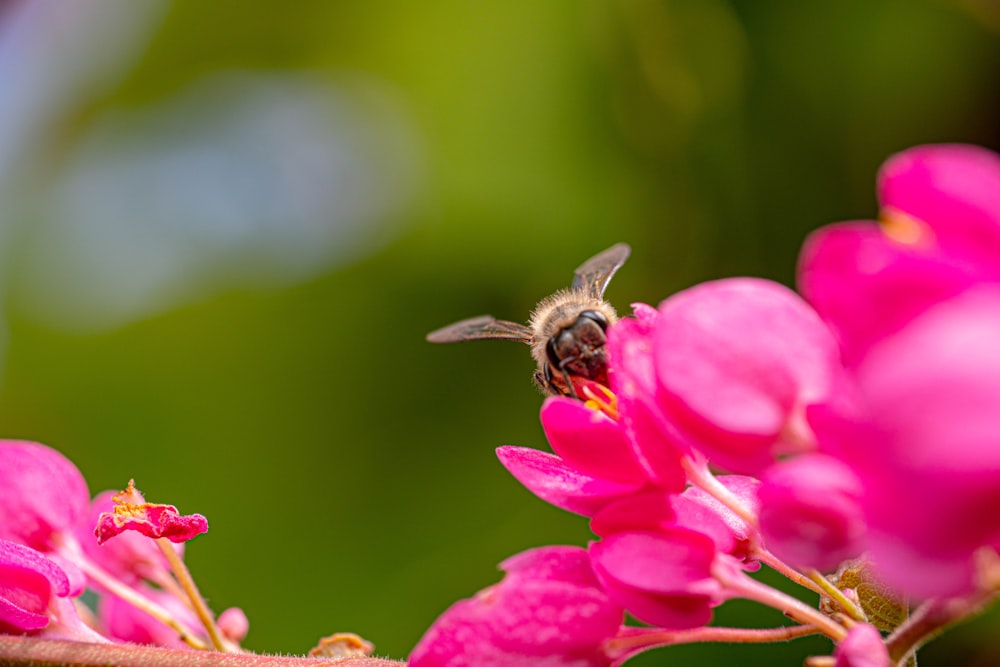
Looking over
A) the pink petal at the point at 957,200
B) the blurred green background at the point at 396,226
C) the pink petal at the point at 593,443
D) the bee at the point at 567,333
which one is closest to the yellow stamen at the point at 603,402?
the pink petal at the point at 593,443

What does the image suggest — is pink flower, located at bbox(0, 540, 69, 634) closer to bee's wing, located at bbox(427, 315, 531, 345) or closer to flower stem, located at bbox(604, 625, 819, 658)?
flower stem, located at bbox(604, 625, 819, 658)

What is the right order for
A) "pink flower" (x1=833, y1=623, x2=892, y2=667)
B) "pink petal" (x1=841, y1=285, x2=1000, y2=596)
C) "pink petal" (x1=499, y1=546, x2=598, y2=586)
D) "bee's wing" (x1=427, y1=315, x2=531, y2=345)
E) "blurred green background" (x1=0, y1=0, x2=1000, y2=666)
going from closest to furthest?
1. "pink petal" (x1=841, y1=285, x2=1000, y2=596)
2. "pink flower" (x1=833, y1=623, x2=892, y2=667)
3. "pink petal" (x1=499, y1=546, x2=598, y2=586)
4. "bee's wing" (x1=427, y1=315, x2=531, y2=345)
5. "blurred green background" (x1=0, y1=0, x2=1000, y2=666)

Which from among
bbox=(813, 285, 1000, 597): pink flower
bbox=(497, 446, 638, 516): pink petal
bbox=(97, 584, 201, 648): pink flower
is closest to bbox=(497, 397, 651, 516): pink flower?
bbox=(497, 446, 638, 516): pink petal

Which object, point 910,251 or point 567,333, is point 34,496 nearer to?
point 567,333

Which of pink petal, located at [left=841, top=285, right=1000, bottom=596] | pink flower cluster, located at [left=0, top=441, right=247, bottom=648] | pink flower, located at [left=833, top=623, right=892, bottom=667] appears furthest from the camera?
pink flower cluster, located at [left=0, top=441, right=247, bottom=648]

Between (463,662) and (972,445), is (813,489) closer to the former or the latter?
(972,445)

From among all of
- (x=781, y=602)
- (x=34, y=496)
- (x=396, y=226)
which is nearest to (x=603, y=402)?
(x=781, y=602)

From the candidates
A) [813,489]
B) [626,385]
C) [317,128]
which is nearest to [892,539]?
[813,489]
